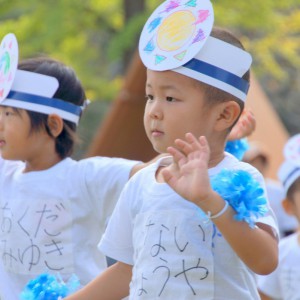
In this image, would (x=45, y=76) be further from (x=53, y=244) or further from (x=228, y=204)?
(x=228, y=204)

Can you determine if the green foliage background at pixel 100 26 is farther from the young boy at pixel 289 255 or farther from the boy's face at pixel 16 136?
the boy's face at pixel 16 136

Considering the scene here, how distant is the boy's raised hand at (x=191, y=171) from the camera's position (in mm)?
3043

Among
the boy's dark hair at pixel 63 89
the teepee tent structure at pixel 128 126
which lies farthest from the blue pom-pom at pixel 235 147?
the teepee tent structure at pixel 128 126

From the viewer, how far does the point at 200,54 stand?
3475mm

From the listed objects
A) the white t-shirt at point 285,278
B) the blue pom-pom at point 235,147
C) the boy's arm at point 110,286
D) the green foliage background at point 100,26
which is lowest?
the green foliage background at point 100,26

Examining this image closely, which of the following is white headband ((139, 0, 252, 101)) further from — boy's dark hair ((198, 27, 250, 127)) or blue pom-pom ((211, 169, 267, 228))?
blue pom-pom ((211, 169, 267, 228))

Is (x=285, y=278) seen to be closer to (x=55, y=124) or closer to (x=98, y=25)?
(x=55, y=124)

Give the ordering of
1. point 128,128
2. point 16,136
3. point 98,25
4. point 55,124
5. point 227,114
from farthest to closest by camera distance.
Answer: point 98,25, point 128,128, point 55,124, point 16,136, point 227,114

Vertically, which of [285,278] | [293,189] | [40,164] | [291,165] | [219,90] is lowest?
[285,278]

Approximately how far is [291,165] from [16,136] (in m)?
1.94

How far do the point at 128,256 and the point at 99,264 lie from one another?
1.00m

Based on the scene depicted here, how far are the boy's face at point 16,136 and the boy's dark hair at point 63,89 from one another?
85 millimetres

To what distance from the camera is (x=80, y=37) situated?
12984 mm

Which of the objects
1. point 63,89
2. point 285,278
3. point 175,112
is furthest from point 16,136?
point 285,278
